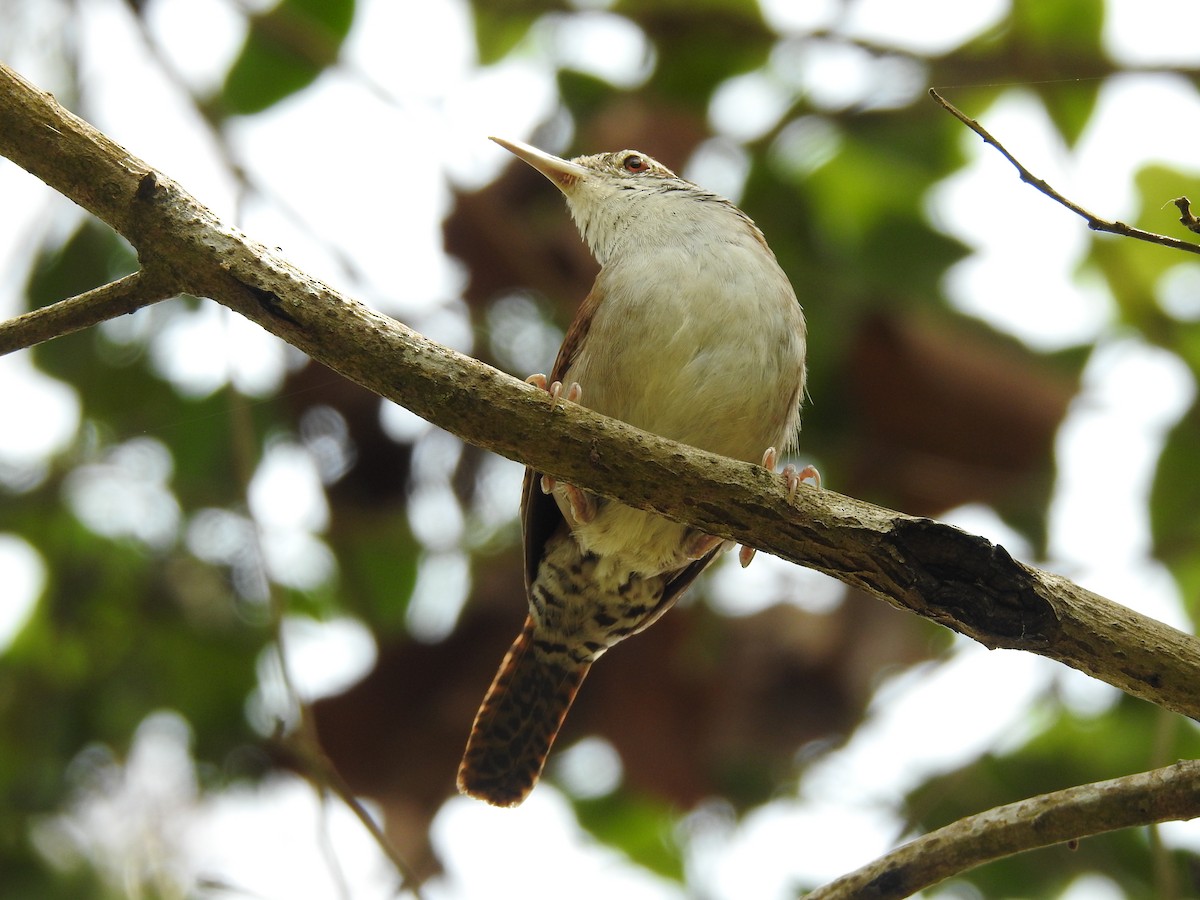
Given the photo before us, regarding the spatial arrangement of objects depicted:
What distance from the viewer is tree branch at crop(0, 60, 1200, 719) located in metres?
2.55

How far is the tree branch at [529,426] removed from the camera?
255cm

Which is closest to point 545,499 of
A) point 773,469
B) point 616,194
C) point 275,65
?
point 773,469

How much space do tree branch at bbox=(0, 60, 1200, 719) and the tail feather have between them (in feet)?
6.38

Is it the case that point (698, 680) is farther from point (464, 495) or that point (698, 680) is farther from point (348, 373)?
point (348, 373)

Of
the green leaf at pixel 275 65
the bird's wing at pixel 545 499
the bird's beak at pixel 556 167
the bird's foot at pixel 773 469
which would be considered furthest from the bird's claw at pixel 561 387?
the green leaf at pixel 275 65

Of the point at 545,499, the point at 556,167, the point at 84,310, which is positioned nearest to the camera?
the point at 84,310

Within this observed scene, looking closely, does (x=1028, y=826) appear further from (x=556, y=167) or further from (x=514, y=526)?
(x=514, y=526)

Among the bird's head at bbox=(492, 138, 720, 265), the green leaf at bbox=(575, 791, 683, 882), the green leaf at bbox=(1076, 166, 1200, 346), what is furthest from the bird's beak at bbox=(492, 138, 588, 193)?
the green leaf at bbox=(575, 791, 683, 882)

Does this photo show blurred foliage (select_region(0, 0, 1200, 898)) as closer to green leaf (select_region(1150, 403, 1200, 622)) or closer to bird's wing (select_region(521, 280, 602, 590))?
green leaf (select_region(1150, 403, 1200, 622))

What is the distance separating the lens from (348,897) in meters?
3.41

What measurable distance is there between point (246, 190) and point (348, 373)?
2.50m

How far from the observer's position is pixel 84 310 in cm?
252

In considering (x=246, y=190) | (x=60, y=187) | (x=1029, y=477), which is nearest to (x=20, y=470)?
(x=246, y=190)

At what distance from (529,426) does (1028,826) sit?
1.31 m
